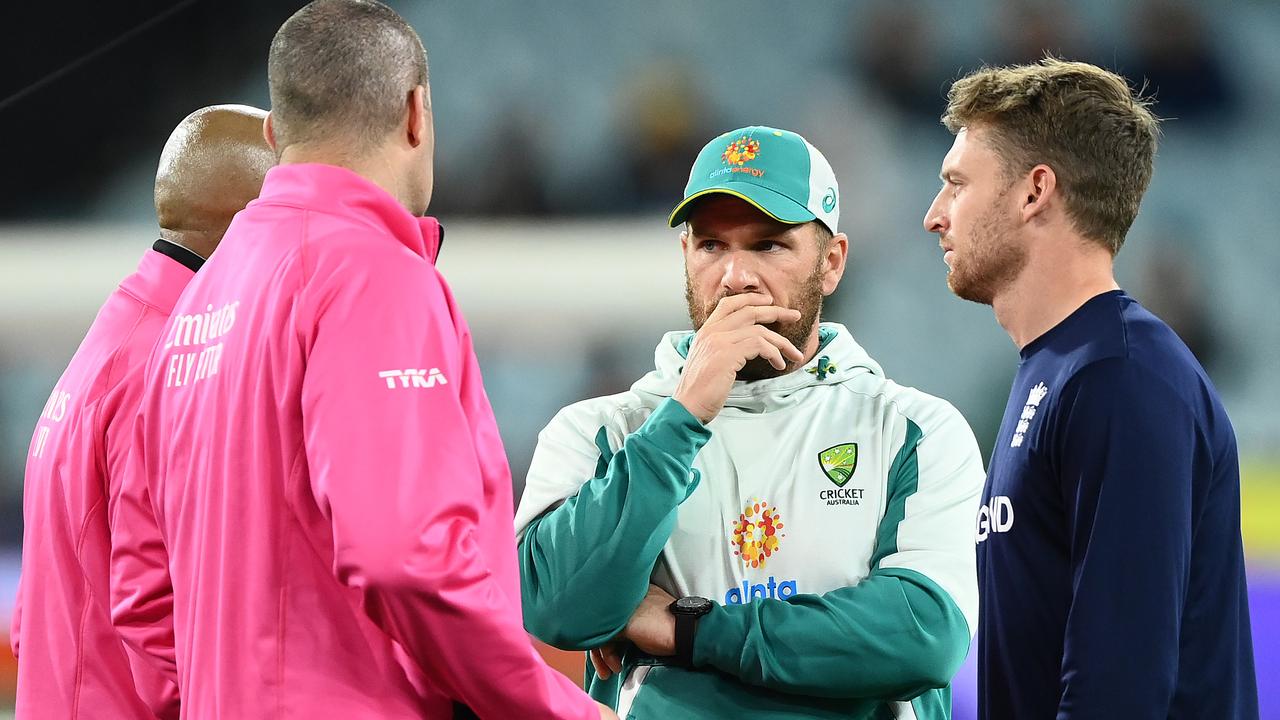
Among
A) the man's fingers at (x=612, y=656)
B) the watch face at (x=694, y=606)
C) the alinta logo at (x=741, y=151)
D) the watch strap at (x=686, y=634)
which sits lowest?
the man's fingers at (x=612, y=656)

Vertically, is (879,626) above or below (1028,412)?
below

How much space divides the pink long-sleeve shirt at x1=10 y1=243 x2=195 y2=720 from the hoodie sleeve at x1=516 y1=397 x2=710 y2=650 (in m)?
0.56

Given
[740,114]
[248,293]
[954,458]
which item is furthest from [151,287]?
[740,114]

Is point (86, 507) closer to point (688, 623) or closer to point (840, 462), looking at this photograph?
point (688, 623)

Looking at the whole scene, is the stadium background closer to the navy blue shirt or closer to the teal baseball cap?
the teal baseball cap

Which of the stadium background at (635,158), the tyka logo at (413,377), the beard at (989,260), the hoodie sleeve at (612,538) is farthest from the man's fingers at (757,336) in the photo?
the stadium background at (635,158)

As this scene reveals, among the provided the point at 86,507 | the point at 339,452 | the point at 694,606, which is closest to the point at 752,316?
the point at 694,606

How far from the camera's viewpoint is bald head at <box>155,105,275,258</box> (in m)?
1.89

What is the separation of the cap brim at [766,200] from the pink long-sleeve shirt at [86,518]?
0.77m

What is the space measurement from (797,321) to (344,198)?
77cm

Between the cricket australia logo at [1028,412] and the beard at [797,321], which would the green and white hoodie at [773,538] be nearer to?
the beard at [797,321]

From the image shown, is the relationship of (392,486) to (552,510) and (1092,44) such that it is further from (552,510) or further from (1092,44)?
(1092,44)

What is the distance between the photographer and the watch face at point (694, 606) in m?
1.65

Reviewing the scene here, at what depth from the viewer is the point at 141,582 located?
59.1 inches
